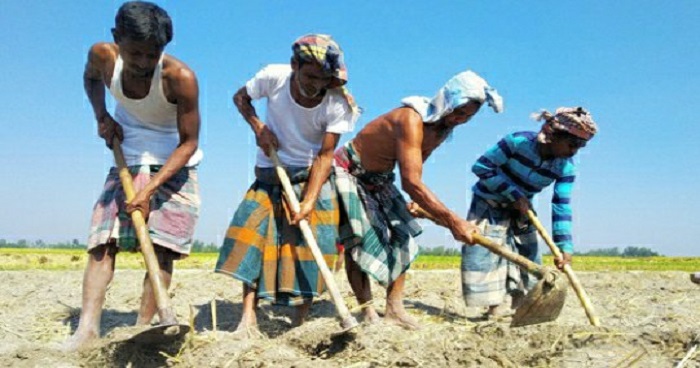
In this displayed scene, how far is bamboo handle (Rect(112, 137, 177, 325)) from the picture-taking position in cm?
302

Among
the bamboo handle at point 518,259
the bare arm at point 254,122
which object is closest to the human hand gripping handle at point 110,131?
the bare arm at point 254,122

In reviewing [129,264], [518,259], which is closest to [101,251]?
[518,259]

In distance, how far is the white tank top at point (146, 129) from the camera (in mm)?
3572

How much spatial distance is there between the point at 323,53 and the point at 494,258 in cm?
214

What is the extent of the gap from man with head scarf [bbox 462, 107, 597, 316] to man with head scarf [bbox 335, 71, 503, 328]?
0.68 meters

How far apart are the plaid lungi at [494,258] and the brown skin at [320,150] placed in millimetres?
1438

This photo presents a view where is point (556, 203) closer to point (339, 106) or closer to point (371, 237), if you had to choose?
point (371, 237)

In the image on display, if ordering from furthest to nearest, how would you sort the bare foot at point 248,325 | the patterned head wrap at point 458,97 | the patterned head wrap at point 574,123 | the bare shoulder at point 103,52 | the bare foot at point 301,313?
the patterned head wrap at point 574,123
the bare foot at point 301,313
the patterned head wrap at point 458,97
the bare shoulder at point 103,52
the bare foot at point 248,325

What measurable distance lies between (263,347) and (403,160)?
4.62 feet

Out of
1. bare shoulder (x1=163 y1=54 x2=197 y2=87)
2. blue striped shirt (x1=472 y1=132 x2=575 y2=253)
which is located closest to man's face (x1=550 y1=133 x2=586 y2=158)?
blue striped shirt (x1=472 y1=132 x2=575 y2=253)

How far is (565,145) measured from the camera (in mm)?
4578

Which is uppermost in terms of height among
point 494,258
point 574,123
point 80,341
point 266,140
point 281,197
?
point 574,123

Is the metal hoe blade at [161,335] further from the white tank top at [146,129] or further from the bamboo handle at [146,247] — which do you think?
the white tank top at [146,129]

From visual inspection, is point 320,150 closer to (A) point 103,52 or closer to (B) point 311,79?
(B) point 311,79
